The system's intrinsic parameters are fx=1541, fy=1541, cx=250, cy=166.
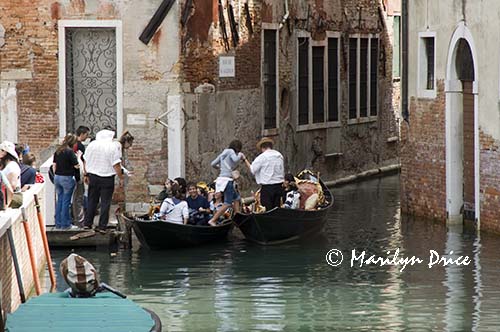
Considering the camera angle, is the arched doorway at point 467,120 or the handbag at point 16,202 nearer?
the handbag at point 16,202

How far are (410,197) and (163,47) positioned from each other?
13.0ft

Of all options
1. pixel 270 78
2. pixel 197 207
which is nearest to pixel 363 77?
pixel 270 78

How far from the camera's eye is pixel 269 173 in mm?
18312

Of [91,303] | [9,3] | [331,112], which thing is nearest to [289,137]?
[331,112]

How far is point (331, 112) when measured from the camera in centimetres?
2744

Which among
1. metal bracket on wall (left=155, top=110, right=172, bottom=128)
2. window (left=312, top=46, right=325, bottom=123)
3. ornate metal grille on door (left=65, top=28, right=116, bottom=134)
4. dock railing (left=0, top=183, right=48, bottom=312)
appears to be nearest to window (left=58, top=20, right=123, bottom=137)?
ornate metal grille on door (left=65, top=28, right=116, bottom=134)

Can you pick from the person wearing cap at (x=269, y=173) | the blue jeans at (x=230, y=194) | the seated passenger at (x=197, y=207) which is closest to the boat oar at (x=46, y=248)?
the seated passenger at (x=197, y=207)

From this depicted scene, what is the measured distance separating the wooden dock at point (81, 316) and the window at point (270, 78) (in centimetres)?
1223

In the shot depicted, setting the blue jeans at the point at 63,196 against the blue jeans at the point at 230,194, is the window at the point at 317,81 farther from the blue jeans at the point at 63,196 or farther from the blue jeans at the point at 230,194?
the blue jeans at the point at 63,196

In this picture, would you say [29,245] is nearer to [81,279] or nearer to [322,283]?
[81,279]

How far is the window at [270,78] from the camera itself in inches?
925

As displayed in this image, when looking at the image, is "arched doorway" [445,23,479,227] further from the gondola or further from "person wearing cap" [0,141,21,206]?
"person wearing cap" [0,141,21,206]

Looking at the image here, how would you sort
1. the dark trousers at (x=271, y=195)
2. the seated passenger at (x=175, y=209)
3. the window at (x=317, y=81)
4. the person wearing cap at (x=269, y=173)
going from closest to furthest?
1. the seated passenger at (x=175, y=209)
2. the person wearing cap at (x=269, y=173)
3. the dark trousers at (x=271, y=195)
4. the window at (x=317, y=81)

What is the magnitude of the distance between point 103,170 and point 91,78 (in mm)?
3075
